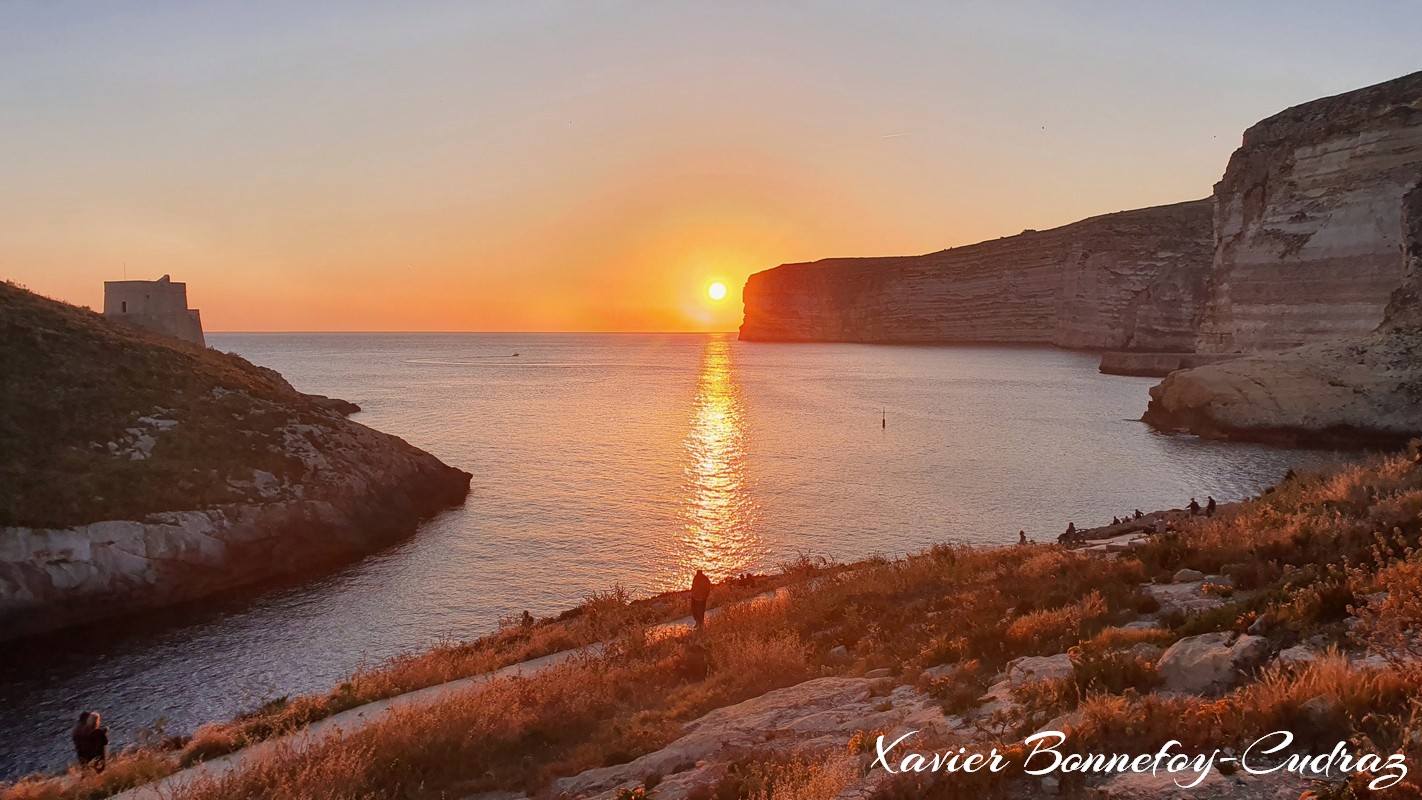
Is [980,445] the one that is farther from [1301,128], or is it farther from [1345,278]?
[1301,128]

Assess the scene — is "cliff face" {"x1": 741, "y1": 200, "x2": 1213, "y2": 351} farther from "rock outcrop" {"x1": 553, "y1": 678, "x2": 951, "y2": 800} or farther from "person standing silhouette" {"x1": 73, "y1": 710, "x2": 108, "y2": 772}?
"person standing silhouette" {"x1": 73, "y1": 710, "x2": 108, "y2": 772}

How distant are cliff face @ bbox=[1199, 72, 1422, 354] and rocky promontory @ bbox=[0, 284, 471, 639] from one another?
65634mm

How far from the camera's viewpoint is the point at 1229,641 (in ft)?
26.0

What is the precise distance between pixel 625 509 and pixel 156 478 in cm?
1869

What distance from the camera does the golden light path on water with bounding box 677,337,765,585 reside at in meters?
29.7

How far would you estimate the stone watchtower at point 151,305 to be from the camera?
44750 millimetres

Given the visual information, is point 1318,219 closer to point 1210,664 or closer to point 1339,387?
point 1339,387

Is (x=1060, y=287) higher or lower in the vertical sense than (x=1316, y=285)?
higher

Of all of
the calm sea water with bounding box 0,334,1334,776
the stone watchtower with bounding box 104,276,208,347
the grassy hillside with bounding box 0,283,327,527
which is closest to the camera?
the calm sea water with bounding box 0,334,1334,776

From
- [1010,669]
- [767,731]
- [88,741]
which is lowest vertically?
[88,741]

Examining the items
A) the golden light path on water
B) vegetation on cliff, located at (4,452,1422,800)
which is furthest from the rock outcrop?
the golden light path on water

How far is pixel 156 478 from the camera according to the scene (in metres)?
27.2

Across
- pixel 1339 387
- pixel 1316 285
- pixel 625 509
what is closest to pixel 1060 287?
pixel 1316 285

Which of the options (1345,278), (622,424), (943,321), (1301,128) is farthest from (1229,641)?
(943,321)
